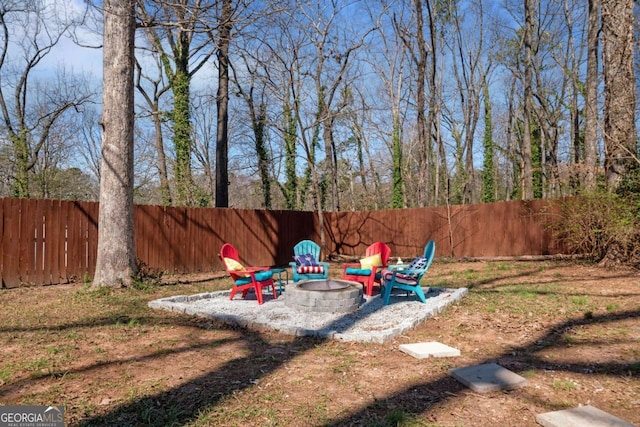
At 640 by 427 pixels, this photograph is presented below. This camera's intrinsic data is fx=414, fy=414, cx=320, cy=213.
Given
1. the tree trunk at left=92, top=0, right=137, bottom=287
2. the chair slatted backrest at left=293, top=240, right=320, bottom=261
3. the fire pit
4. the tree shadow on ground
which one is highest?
the tree trunk at left=92, top=0, right=137, bottom=287

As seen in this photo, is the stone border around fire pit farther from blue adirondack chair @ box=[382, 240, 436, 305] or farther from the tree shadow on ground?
the tree shadow on ground

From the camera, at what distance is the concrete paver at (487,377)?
9.35ft

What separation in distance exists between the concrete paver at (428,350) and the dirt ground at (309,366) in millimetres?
83

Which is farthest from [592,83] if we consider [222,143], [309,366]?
[309,366]

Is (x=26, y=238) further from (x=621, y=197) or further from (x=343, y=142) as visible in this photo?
(x=343, y=142)

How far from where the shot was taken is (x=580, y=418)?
2.32m

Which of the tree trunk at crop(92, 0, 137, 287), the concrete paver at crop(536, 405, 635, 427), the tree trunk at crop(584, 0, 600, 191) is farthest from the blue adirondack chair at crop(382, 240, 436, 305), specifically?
the tree trunk at crop(584, 0, 600, 191)

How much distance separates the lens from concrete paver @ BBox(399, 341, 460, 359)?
3.64 metres

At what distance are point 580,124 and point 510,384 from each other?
2151 cm

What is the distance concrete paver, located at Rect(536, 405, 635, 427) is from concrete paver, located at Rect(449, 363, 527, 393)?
42cm

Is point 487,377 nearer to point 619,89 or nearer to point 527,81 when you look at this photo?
point 619,89

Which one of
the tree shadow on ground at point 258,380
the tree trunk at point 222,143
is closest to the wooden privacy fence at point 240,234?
the tree trunk at point 222,143

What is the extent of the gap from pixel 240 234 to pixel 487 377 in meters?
8.85

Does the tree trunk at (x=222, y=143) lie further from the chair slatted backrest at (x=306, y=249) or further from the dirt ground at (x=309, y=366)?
the dirt ground at (x=309, y=366)
